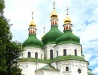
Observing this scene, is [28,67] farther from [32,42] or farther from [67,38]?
[67,38]

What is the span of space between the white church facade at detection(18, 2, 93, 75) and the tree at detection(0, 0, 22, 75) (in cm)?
1774

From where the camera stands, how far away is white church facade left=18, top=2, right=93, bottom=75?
42.2 meters

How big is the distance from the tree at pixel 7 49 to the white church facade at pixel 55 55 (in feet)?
58.2

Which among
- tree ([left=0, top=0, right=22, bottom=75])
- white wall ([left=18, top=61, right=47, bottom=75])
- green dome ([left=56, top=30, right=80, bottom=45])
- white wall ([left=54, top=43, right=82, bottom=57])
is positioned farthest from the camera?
green dome ([left=56, top=30, right=80, bottom=45])

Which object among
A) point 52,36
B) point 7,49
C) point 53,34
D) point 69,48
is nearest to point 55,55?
point 69,48

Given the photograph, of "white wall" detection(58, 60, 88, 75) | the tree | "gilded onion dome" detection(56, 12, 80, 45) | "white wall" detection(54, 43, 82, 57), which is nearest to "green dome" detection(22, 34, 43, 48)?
"gilded onion dome" detection(56, 12, 80, 45)

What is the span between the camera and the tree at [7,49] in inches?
819

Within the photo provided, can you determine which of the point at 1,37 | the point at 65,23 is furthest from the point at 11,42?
the point at 65,23

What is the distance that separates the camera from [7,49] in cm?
2186

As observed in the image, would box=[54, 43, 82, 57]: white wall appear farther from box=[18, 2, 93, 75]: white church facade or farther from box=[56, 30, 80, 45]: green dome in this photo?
box=[56, 30, 80, 45]: green dome

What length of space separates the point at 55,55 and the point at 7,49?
23671 mm

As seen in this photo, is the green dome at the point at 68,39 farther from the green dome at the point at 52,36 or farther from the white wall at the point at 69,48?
the green dome at the point at 52,36

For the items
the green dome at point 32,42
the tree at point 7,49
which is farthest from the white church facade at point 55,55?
the tree at point 7,49

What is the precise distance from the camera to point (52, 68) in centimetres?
4312
